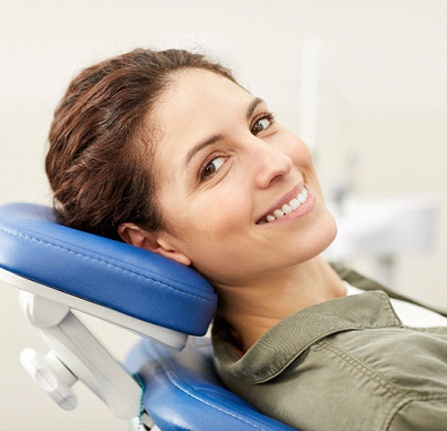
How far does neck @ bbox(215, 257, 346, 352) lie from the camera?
1.14 metres

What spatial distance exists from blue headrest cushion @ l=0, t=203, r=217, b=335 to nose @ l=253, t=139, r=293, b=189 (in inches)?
8.0

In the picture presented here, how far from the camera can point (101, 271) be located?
934 mm

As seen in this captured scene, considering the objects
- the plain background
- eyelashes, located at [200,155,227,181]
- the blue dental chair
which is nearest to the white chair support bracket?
the blue dental chair

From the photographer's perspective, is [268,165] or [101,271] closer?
[101,271]

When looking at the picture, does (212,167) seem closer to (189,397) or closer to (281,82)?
(189,397)

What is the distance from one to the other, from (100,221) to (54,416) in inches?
63.2

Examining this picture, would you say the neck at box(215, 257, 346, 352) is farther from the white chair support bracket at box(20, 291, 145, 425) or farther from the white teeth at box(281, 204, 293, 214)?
the white chair support bracket at box(20, 291, 145, 425)

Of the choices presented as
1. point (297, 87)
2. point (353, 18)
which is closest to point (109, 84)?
point (297, 87)

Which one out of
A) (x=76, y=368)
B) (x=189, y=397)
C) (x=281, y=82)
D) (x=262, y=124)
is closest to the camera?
(x=189, y=397)

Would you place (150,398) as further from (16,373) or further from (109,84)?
(16,373)

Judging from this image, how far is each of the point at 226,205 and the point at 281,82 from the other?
219cm

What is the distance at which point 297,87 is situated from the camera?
3.08 meters

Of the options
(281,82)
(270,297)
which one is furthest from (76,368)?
(281,82)

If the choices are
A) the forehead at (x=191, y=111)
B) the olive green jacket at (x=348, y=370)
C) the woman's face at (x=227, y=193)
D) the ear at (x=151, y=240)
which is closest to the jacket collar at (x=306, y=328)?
the olive green jacket at (x=348, y=370)
